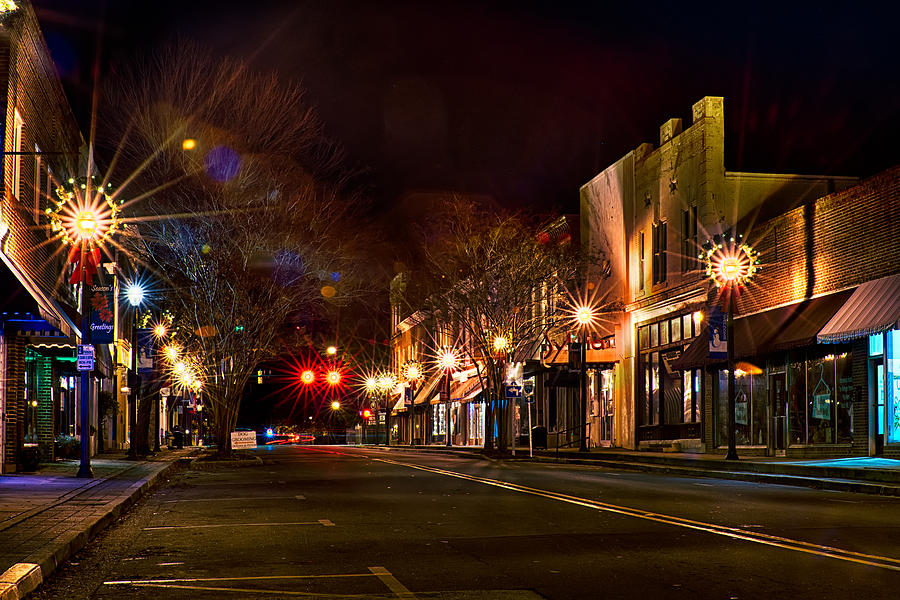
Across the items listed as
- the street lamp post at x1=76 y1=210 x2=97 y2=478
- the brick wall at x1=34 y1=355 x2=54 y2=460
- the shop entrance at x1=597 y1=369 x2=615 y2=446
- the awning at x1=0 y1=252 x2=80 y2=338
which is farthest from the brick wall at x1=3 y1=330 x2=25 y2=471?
the shop entrance at x1=597 y1=369 x2=615 y2=446

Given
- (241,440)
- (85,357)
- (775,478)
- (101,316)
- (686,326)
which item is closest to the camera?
(775,478)

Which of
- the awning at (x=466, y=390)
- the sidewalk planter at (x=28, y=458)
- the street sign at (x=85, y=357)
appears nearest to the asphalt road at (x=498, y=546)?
the street sign at (x=85, y=357)

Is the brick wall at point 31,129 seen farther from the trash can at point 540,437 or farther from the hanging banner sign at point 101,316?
the trash can at point 540,437

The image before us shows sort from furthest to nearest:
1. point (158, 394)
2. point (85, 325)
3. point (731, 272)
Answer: point (158, 394) < point (731, 272) < point (85, 325)

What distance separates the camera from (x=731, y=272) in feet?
91.2

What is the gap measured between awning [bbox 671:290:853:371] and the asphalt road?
28.1ft

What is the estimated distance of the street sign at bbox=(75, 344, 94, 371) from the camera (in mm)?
22234

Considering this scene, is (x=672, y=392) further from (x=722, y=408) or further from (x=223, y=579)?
(x=223, y=579)

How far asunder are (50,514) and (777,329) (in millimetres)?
20746

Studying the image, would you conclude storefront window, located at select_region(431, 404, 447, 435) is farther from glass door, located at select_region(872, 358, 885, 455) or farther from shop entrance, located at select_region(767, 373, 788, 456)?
glass door, located at select_region(872, 358, 885, 455)

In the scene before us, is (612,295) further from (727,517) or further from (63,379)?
(727,517)

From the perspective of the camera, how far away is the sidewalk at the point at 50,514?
859cm

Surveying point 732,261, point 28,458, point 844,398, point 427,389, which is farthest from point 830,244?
point 427,389

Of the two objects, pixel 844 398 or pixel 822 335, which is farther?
pixel 844 398
